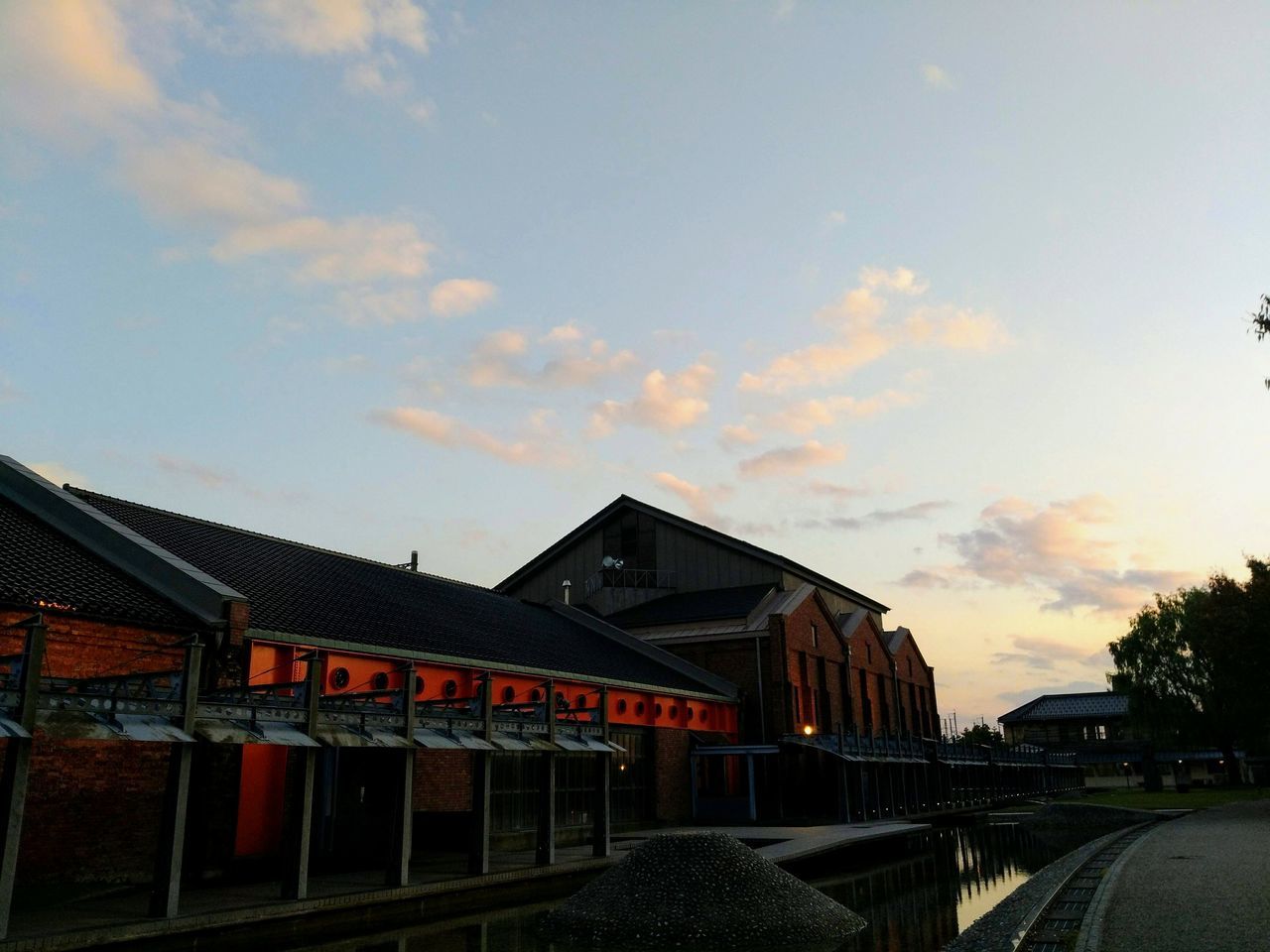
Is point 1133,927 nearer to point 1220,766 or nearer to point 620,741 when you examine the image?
point 620,741

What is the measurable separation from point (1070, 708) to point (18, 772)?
3711 inches

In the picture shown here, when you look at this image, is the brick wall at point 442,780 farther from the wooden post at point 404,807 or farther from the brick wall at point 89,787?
the brick wall at point 89,787

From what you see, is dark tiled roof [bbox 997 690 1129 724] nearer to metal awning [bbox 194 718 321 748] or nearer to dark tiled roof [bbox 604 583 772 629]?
dark tiled roof [bbox 604 583 772 629]

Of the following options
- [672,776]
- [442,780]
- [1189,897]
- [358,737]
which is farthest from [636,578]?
[1189,897]

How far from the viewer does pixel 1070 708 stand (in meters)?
91.2

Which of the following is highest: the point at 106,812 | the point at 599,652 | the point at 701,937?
the point at 599,652

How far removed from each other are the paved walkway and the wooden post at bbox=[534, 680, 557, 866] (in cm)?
1097

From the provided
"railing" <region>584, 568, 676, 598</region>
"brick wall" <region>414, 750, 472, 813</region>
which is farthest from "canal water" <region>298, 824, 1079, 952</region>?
"railing" <region>584, 568, 676, 598</region>

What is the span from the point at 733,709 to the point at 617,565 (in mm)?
12707

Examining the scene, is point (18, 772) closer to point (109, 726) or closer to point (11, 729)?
point (11, 729)

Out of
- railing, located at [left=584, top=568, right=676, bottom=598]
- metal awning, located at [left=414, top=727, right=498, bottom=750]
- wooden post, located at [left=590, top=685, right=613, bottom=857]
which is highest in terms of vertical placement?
railing, located at [left=584, top=568, right=676, bottom=598]

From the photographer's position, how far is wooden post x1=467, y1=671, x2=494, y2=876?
763 inches

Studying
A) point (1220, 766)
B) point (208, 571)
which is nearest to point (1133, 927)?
point (208, 571)

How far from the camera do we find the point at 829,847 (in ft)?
84.7
